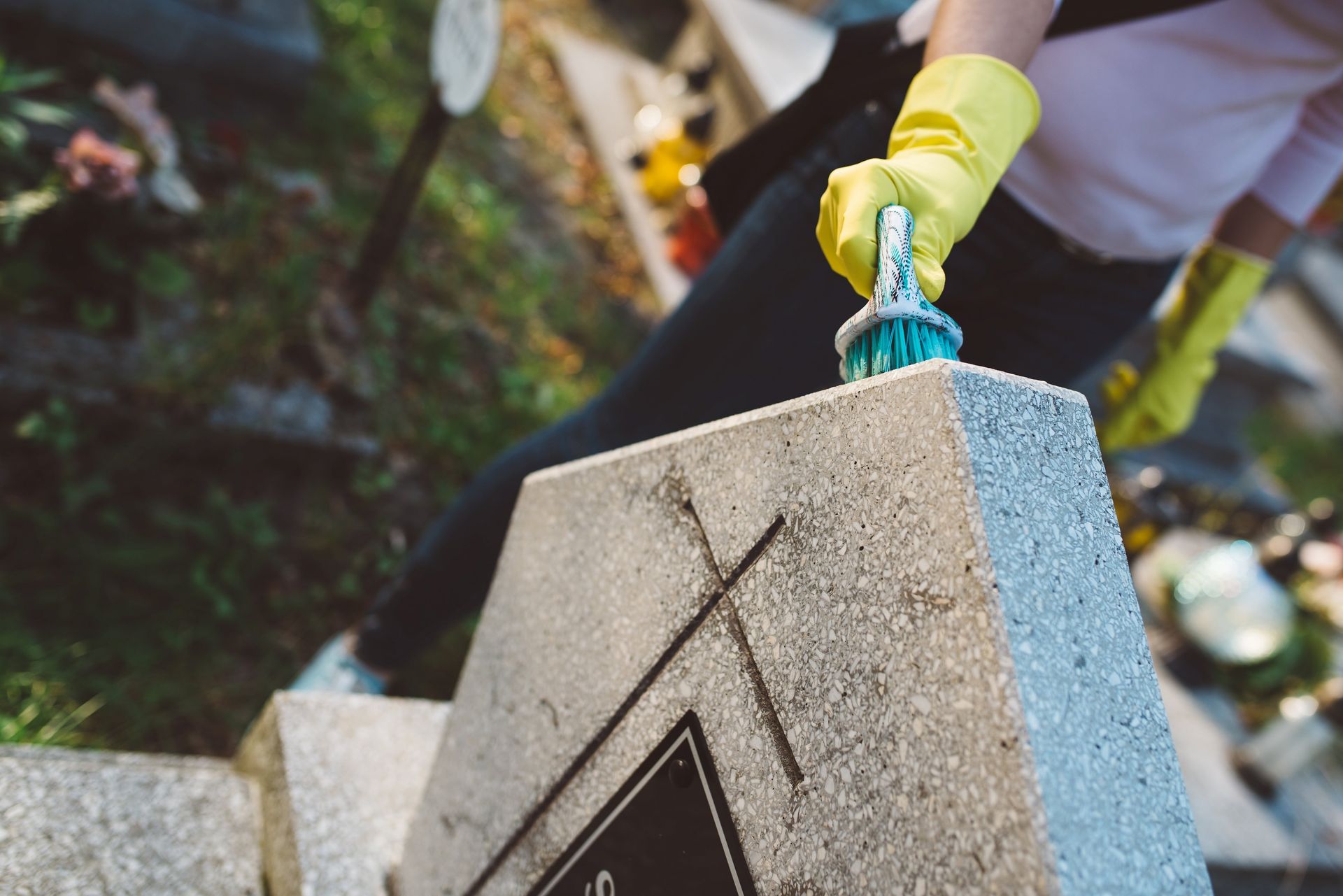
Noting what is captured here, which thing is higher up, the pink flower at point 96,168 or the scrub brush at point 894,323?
the pink flower at point 96,168

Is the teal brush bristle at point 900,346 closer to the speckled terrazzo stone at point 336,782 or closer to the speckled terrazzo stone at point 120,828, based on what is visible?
the speckled terrazzo stone at point 336,782

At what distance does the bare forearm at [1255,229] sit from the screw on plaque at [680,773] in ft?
4.20

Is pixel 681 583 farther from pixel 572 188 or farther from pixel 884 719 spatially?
pixel 572 188

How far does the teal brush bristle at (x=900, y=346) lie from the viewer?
73 cm

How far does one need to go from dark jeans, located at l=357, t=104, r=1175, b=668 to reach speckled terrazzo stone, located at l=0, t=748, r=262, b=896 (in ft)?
1.55

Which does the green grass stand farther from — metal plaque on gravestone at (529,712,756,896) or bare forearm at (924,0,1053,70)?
bare forearm at (924,0,1053,70)

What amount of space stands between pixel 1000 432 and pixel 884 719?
211 millimetres

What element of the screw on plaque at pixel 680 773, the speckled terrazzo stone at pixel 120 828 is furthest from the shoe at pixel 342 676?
the screw on plaque at pixel 680 773

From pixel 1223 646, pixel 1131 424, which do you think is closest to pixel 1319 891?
pixel 1223 646

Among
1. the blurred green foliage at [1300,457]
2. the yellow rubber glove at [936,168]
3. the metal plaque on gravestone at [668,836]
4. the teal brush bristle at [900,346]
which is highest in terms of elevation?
the blurred green foliage at [1300,457]

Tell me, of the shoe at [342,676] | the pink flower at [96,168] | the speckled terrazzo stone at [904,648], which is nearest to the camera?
the speckled terrazzo stone at [904,648]

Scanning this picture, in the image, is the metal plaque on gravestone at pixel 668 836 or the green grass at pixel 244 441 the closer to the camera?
the metal plaque on gravestone at pixel 668 836

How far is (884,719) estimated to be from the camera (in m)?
0.62

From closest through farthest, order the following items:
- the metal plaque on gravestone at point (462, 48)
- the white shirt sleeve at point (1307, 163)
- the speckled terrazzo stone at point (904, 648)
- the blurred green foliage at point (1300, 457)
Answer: the speckled terrazzo stone at point (904, 648)
the white shirt sleeve at point (1307, 163)
the metal plaque on gravestone at point (462, 48)
the blurred green foliage at point (1300, 457)
